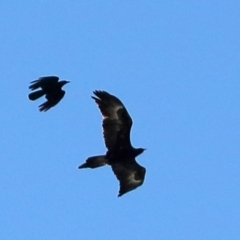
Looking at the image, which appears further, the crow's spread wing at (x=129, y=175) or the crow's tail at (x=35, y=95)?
the crow's spread wing at (x=129, y=175)

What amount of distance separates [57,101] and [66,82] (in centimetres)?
59

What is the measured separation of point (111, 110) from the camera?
4831 cm

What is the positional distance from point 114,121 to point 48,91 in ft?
9.14

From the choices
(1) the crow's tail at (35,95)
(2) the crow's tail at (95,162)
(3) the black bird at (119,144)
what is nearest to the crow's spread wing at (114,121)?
(3) the black bird at (119,144)

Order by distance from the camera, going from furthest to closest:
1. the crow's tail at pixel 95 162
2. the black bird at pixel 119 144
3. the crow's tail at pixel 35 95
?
the black bird at pixel 119 144 < the crow's tail at pixel 95 162 < the crow's tail at pixel 35 95

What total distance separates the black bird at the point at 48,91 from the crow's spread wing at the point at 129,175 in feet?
10.5

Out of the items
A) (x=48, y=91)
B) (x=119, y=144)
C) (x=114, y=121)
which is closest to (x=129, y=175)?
(x=119, y=144)

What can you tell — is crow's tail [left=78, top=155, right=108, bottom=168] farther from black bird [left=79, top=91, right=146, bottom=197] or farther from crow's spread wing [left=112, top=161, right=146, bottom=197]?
crow's spread wing [left=112, top=161, right=146, bottom=197]

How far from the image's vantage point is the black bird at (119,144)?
48.2 metres

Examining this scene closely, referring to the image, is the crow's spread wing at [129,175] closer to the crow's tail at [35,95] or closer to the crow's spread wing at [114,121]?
the crow's spread wing at [114,121]

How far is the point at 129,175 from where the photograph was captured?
48.9m

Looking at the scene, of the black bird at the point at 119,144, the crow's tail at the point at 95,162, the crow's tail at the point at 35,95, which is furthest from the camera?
the black bird at the point at 119,144

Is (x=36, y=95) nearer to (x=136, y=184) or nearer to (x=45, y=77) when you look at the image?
(x=45, y=77)

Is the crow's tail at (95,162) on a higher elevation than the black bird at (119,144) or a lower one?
lower
